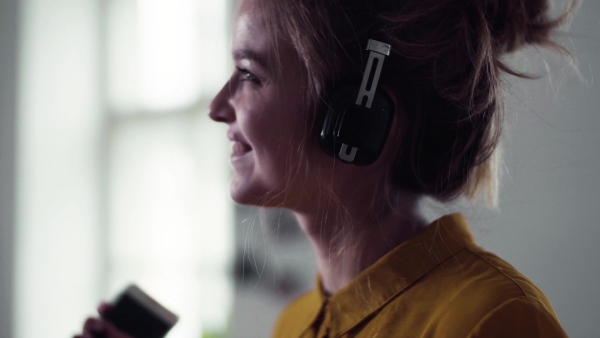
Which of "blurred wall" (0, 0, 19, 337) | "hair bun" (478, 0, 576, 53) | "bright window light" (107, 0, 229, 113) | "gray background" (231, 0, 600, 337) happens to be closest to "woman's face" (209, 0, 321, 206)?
"gray background" (231, 0, 600, 337)

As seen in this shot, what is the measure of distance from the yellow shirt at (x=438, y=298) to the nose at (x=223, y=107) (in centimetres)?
26

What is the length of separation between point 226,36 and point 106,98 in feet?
2.04

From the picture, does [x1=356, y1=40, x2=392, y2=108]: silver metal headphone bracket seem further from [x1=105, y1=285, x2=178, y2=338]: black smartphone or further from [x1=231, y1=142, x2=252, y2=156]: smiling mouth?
[x1=105, y1=285, x2=178, y2=338]: black smartphone

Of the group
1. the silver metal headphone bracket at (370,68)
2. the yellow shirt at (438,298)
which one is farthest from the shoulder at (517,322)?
the silver metal headphone bracket at (370,68)

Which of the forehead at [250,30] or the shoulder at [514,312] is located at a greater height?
the forehead at [250,30]

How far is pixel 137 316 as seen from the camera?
667 mm

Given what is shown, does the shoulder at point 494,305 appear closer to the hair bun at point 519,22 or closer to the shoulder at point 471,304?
the shoulder at point 471,304

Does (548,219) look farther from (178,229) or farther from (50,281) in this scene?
(50,281)

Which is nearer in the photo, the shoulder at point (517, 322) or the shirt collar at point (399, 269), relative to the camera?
the shoulder at point (517, 322)

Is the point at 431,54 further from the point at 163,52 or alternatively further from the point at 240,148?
the point at 163,52

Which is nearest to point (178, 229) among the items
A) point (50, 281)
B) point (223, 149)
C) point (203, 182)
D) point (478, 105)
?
point (203, 182)

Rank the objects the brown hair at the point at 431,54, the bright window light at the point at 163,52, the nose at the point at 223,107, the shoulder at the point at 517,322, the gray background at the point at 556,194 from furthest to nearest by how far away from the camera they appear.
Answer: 1. the bright window light at the point at 163,52
2. the gray background at the point at 556,194
3. the nose at the point at 223,107
4. the brown hair at the point at 431,54
5. the shoulder at the point at 517,322

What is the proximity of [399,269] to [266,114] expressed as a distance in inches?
9.4

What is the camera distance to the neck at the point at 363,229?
699 millimetres
